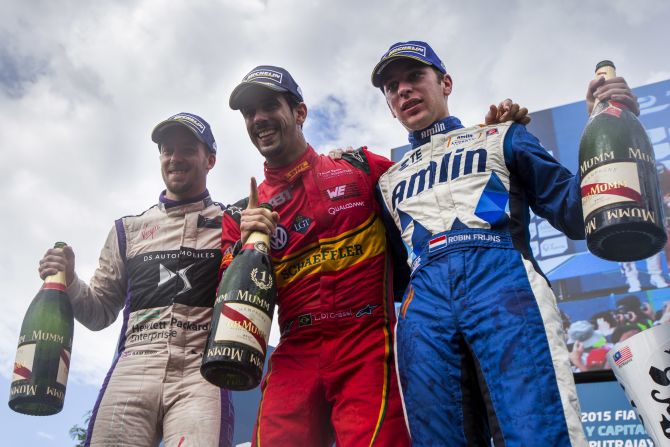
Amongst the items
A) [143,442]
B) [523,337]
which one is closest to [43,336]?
[143,442]

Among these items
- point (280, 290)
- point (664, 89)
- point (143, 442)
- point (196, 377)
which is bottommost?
point (143, 442)

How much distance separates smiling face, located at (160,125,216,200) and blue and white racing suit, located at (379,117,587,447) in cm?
152

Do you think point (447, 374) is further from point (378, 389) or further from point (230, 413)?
point (230, 413)

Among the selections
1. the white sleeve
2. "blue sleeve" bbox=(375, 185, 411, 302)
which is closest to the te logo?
"blue sleeve" bbox=(375, 185, 411, 302)

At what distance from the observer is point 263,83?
118 inches

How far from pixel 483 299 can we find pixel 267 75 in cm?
167

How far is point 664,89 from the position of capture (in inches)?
689

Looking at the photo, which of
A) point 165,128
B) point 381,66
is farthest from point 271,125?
point 165,128

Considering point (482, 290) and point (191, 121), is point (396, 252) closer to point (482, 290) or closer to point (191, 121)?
point (482, 290)

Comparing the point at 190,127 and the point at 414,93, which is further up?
the point at 190,127

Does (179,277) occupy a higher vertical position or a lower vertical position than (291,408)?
higher

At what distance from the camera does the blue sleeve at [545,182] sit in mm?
2221

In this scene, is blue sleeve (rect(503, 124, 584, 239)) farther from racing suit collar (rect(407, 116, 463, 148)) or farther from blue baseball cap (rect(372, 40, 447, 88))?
blue baseball cap (rect(372, 40, 447, 88))

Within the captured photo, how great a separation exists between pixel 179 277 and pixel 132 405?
0.69 meters
